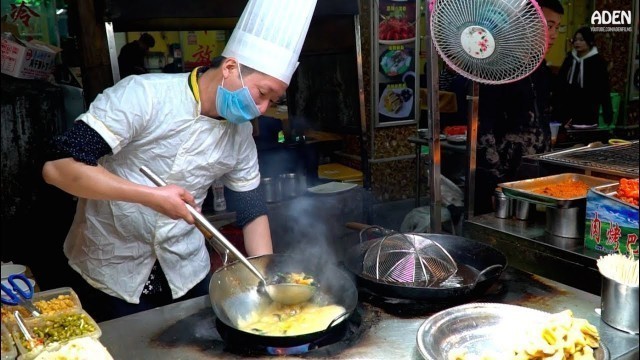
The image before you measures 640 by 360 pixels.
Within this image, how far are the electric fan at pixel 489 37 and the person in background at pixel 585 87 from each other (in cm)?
537

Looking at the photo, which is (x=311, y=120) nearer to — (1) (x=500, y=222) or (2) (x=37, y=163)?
(2) (x=37, y=163)

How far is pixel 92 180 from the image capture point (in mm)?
2004

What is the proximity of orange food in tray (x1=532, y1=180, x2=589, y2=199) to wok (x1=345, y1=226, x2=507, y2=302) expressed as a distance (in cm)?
61

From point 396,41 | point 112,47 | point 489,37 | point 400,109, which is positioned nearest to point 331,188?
point 400,109

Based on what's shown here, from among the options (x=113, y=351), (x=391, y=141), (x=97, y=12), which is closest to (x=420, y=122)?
(x=391, y=141)

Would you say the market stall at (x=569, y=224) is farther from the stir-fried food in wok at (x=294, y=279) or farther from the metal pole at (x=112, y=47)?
the metal pole at (x=112, y=47)

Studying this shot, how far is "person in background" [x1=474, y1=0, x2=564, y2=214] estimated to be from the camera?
4160 mm

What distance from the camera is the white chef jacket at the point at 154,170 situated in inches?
88.5

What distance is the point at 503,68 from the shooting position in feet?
8.73

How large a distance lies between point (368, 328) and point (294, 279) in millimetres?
349

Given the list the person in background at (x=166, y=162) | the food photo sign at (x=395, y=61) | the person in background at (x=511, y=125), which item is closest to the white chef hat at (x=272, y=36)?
the person in background at (x=166, y=162)

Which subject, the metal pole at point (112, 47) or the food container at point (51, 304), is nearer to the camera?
the food container at point (51, 304)

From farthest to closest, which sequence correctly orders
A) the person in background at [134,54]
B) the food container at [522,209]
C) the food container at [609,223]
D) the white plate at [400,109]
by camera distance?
the person in background at [134,54]
the white plate at [400,109]
the food container at [522,209]
the food container at [609,223]

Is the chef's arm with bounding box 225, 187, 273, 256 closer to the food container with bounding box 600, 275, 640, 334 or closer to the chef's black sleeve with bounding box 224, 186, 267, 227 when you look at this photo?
the chef's black sleeve with bounding box 224, 186, 267, 227
